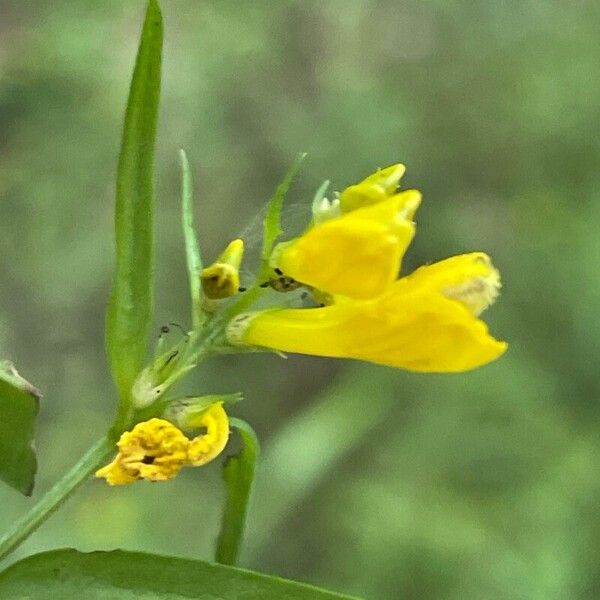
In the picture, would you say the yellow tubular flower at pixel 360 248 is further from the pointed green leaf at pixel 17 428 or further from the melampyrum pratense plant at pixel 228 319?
the pointed green leaf at pixel 17 428

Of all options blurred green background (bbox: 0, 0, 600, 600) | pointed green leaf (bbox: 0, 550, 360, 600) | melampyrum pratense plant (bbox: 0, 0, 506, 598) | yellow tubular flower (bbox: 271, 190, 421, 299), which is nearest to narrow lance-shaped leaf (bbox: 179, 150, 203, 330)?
melampyrum pratense plant (bbox: 0, 0, 506, 598)

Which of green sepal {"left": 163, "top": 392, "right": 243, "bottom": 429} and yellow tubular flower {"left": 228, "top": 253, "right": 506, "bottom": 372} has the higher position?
yellow tubular flower {"left": 228, "top": 253, "right": 506, "bottom": 372}

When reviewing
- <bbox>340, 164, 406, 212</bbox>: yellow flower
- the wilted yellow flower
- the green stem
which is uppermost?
<bbox>340, 164, 406, 212</bbox>: yellow flower

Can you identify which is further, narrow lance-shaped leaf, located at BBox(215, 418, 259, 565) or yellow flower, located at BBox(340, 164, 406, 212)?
narrow lance-shaped leaf, located at BBox(215, 418, 259, 565)

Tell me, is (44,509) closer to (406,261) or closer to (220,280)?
(220,280)

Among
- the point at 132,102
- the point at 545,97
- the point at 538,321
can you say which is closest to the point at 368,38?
the point at 545,97

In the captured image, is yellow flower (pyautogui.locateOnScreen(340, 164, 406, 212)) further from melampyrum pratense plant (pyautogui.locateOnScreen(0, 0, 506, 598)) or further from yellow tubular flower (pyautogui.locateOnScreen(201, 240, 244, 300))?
yellow tubular flower (pyautogui.locateOnScreen(201, 240, 244, 300))

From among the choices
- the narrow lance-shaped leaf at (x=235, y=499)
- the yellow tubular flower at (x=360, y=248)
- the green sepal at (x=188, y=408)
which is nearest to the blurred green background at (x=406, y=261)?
the narrow lance-shaped leaf at (x=235, y=499)
